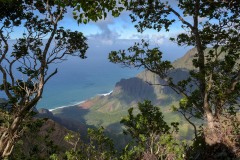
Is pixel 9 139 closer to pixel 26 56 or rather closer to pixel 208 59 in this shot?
pixel 26 56

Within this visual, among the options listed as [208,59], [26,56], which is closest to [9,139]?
[26,56]

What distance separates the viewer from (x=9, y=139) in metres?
12.3

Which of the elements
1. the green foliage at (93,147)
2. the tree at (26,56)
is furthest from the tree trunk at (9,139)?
the green foliage at (93,147)

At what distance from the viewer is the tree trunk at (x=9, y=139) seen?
12155mm

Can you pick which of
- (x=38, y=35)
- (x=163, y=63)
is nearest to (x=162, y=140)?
(x=163, y=63)

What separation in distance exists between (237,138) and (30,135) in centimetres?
1638

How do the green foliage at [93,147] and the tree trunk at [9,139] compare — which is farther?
the green foliage at [93,147]

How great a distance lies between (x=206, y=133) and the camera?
48.3 ft

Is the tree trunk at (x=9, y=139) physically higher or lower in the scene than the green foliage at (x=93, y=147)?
higher

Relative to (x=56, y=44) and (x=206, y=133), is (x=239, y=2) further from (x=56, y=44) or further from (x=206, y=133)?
(x=56, y=44)

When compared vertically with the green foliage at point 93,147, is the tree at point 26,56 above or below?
above

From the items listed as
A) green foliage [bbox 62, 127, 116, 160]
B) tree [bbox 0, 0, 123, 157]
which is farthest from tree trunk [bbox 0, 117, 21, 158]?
green foliage [bbox 62, 127, 116, 160]

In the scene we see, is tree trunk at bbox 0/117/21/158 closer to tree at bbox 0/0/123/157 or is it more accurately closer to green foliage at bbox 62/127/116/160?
tree at bbox 0/0/123/157

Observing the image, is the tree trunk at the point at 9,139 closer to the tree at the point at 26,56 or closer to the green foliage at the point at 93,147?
the tree at the point at 26,56
